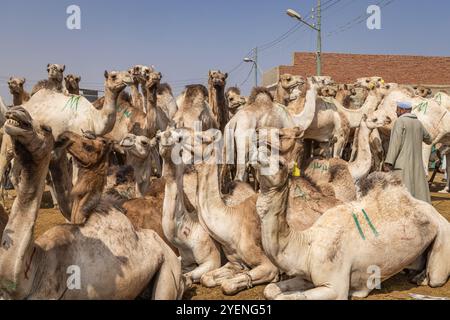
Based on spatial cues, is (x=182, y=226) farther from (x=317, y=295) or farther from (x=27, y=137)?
(x=27, y=137)

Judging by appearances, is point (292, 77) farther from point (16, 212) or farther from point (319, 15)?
point (319, 15)

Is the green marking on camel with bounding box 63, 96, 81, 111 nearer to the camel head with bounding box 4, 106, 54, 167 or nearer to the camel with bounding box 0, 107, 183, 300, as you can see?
the camel with bounding box 0, 107, 183, 300

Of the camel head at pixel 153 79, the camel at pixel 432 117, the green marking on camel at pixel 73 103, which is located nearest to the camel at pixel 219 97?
the camel head at pixel 153 79

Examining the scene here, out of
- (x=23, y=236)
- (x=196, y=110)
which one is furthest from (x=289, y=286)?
(x=196, y=110)

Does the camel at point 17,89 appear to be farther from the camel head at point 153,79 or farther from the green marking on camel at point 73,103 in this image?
the camel head at point 153,79

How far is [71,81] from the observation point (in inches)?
476

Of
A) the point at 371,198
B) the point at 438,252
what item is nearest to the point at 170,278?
the point at 371,198

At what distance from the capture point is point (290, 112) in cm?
944

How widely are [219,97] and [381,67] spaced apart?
23755mm

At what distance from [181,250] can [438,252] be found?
99.1 inches

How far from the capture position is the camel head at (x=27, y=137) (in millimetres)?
2439

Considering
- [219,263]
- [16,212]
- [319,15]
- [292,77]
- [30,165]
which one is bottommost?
[219,263]

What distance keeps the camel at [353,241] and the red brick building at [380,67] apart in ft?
86.5

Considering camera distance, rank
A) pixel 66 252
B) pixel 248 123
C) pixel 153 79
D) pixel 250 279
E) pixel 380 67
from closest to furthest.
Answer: pixel 66 252, pixel 250 279, pixel 248 123, pixel 153 79, pixel 380 67
